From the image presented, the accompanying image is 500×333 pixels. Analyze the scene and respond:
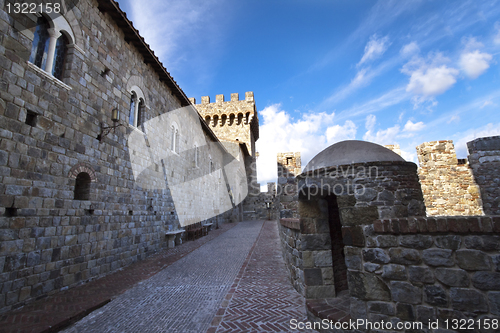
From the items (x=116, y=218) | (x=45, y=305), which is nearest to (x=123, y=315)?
(x=45, y=305)

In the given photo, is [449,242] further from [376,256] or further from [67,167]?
[67,167]

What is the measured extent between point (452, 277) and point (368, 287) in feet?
2.66

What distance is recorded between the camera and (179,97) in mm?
12344

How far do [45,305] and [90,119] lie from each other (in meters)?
4.12

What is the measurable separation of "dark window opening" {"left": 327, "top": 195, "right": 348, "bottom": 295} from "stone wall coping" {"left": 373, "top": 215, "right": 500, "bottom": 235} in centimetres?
188

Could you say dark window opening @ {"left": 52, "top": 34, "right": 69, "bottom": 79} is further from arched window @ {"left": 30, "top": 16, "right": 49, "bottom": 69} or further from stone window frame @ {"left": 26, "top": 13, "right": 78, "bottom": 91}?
arched window @ {"left": 30, "top": 16, "right": 49, "bottom": 69}

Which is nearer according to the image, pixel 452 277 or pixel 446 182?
pixel 452 277

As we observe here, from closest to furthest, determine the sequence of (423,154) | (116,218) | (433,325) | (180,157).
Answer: (433,325) → (116,218) → (423,154) → (180,157)

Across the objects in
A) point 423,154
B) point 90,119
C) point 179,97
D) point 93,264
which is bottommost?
point 93,264

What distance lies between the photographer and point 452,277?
7.70 feet

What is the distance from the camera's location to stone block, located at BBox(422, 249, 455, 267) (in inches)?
93.4

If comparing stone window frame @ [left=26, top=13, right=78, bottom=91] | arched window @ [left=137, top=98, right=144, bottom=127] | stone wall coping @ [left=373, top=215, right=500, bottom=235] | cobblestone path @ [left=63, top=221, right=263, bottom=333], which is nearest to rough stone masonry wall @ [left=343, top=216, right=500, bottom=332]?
stone wall coping @ [left=373, top=215, right=500, bottom=235]

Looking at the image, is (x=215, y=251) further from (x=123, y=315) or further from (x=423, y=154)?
(x=423, y=154)

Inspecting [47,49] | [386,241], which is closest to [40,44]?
[47,49]
